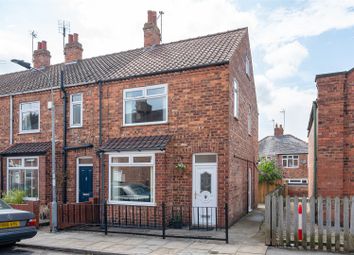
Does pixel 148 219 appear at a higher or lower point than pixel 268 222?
lower

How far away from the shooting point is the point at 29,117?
16.2 meters

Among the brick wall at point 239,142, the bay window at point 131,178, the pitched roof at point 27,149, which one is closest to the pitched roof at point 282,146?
the brick wall at point 239,142

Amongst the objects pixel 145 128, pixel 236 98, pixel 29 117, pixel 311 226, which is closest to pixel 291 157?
pixel 236 98

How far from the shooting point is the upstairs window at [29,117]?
1589 centimetres

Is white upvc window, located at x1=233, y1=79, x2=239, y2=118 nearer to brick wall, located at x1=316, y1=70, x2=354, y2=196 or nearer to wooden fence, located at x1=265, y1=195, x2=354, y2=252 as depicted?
brick wall, located at x1=316, y1=70, x2=354, y2=196

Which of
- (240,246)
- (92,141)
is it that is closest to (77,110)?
(92,141)

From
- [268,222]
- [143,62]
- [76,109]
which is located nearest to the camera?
[268,222]

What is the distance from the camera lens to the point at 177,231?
35.4 feet

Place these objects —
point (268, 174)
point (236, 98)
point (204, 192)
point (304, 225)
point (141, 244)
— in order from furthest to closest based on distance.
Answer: point (268, 174) → point (236, 98) → point (204, 192) → point (141, 244) → point (304, 225)

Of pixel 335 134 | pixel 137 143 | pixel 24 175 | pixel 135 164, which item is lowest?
pixel 24 175

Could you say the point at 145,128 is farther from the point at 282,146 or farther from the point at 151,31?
the point at 282,146

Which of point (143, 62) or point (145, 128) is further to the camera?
point (143, 62)

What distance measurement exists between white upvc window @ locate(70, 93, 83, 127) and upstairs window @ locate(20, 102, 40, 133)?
2206mm

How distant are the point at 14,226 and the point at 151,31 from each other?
1134 centimetres
